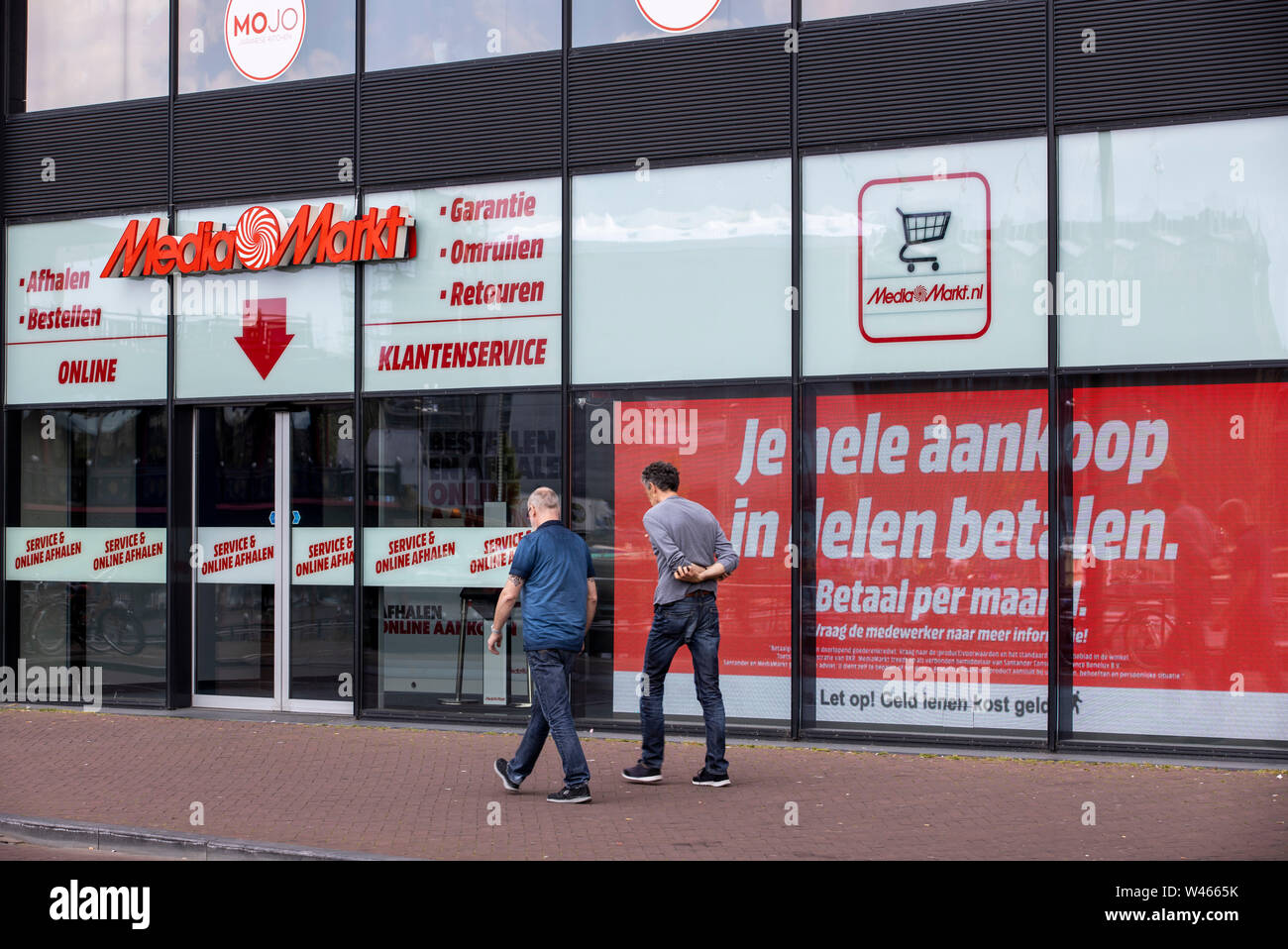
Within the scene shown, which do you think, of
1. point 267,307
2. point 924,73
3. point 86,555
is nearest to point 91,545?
point 86,555

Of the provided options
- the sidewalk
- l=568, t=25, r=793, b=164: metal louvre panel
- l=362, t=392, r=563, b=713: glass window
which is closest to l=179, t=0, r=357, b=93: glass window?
l=568, t=25, r=793, b=164: metal louvre panel

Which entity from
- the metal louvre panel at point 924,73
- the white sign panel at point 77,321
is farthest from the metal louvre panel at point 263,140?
the metal louvre panel at point 924,73

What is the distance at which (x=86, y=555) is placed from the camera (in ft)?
43.4

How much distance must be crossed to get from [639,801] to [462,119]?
20.8 feet

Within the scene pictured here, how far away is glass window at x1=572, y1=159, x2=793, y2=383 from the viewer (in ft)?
35.8

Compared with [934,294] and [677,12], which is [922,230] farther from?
[677,12]

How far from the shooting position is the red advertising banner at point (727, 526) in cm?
1086

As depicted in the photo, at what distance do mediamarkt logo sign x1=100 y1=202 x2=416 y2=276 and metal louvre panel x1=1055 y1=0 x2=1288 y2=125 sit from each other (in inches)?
222

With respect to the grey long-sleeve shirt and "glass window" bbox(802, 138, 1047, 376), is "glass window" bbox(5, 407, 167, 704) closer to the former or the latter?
the grey long-sleeve shirt

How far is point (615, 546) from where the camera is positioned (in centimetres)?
1137

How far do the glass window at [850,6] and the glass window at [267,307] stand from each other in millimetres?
4145

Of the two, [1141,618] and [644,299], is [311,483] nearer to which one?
[644,299]

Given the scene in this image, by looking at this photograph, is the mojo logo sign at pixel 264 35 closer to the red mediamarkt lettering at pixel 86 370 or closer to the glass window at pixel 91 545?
the red mediamarkt lettering at pixel 86 370
